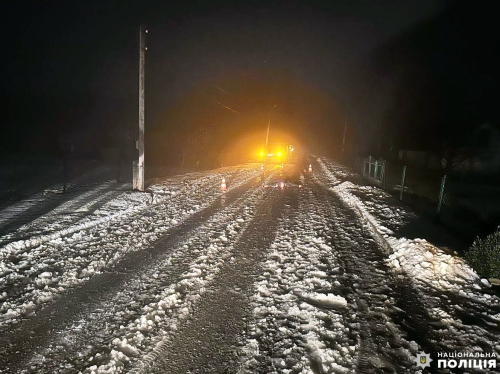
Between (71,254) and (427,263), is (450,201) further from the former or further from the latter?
(71,254)

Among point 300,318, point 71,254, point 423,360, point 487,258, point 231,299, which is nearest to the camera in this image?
point 423,360

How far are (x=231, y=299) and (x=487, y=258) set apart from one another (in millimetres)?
4865

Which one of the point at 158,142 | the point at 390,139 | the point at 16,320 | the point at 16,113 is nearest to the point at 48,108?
the point at 16,113

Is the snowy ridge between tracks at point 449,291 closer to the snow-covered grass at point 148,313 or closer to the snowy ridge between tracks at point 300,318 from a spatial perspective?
the snowy ridge between tracks at point 300,318

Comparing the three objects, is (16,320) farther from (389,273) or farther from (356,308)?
(389,273)

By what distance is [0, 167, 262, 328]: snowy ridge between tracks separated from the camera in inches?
199

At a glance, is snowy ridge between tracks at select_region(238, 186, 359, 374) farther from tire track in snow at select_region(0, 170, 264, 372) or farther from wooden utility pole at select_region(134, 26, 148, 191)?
wooden utility pole at select_region(134, 26, 148, 191)

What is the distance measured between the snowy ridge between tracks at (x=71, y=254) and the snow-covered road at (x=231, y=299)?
0.11 ft

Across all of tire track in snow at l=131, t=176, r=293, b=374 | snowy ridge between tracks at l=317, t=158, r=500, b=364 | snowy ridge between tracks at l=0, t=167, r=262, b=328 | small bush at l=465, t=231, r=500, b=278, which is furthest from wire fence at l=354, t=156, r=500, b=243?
snowy ridge between tracks at l=0, t=167, r=262, b=328

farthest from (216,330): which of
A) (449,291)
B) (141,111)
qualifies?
(141,111)

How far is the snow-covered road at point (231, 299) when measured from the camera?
3.78m

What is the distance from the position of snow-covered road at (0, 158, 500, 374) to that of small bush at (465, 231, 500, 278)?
0.70m

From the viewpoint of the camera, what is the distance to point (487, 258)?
6141mm

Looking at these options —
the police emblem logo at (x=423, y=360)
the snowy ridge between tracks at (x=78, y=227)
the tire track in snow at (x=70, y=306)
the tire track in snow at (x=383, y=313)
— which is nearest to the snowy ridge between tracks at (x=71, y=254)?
the snowy ridge between tracks at (x=78, y=227)
